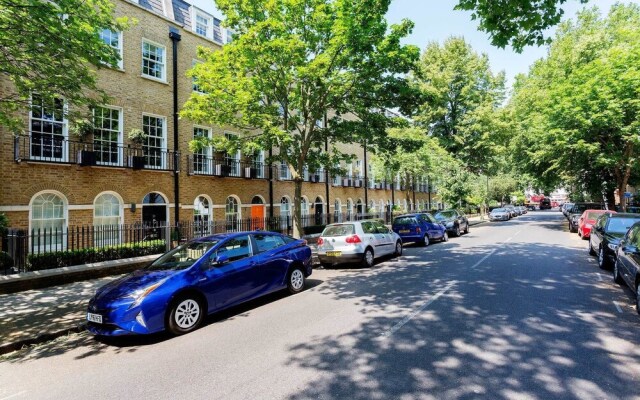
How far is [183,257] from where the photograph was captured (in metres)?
6.51

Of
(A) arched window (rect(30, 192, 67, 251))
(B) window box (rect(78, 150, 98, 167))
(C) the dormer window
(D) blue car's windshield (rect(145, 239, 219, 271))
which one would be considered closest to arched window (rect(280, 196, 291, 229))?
(C) the dormer window

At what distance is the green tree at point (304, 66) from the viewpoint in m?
11.2

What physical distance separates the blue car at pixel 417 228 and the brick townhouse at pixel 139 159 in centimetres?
798

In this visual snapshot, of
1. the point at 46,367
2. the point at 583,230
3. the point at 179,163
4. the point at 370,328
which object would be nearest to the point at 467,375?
the point at 370,328

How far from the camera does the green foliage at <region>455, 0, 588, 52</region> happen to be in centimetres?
749

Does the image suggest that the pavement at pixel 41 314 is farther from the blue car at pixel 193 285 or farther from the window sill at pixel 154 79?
the window sill at pixel 154 79

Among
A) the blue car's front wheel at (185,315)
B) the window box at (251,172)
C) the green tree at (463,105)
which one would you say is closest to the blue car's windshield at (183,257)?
the blue car's front wheel at (185,315)

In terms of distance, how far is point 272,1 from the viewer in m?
11.4

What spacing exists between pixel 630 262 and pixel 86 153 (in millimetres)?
15710

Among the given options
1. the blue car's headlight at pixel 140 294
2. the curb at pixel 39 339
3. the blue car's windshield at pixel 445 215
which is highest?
the blue car's windshield at pixel 445 215

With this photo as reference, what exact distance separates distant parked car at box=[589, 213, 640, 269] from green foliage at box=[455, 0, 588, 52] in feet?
18.2

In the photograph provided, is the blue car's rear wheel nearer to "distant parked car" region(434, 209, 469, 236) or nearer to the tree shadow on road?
the tree shadow on road

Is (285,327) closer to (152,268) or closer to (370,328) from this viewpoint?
(370,328)

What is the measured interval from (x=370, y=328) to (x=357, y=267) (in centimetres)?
611
